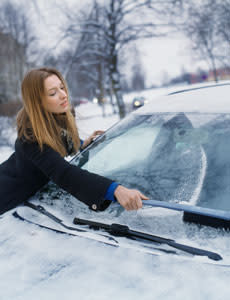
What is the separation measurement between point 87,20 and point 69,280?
7861 mm

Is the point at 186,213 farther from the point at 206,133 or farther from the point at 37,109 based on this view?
the point at 37,109

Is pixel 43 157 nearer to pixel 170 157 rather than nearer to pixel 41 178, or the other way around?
pixel 41 178

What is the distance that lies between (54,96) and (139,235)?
95 cm

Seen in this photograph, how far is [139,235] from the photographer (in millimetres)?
1132

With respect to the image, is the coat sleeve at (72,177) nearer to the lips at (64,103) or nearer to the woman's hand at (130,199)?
the woman's hand at (130,199)

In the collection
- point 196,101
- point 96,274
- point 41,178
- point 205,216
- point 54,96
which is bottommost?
point 96,274

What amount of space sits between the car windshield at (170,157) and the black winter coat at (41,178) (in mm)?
376

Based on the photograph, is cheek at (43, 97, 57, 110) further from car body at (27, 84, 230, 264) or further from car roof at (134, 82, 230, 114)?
car roof at (134, 82, 230, 114)

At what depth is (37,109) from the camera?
5.01 feet

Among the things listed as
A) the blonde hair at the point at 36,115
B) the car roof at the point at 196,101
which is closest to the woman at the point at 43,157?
the blonde hair at the point at 36,115

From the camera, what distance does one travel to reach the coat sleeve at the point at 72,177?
1266 millimetres

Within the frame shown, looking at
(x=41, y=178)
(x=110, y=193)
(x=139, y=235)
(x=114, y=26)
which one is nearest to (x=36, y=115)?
(x=41, y=178)

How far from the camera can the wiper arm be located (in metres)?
1.02

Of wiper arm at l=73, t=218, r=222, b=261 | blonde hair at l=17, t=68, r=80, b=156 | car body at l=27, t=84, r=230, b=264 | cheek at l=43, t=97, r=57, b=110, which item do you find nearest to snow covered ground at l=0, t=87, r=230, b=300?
wiper arm at l=73, t=218, r=222, b=261
